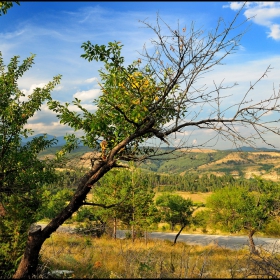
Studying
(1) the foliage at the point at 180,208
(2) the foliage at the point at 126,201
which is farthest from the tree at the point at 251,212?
(1) the foliage at the point at 180,208

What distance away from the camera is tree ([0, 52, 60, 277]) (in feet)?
23.3

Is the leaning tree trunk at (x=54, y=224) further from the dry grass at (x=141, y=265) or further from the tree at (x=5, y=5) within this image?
the tree at (x=5, y=5)

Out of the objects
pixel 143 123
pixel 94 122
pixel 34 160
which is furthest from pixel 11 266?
pixel 143 123

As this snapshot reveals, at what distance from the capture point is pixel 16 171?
350 inches

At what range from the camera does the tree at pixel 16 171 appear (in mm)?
7113

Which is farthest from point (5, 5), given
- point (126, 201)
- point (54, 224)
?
point (126, 201)

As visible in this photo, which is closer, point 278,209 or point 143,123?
point 143,123

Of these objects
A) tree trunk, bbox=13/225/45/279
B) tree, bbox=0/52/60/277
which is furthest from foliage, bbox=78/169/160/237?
tree trunk, bbox=13/225/45/279

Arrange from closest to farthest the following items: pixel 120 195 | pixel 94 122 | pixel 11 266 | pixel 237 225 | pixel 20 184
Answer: pixel 94 122
pixel 11 266
pixel 20 184
pixel 237 225
pixel 120 195

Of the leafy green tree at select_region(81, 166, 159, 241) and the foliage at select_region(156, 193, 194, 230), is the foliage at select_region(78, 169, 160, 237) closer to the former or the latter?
the leafy green tree at select_region(81, 166, 159, 241)

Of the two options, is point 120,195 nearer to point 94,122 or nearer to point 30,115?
point 30,115

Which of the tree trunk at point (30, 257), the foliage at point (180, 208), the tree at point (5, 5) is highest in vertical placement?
the tree at point (5, 5)

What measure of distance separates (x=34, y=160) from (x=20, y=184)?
37.0 inches

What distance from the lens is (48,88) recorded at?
401 inches
